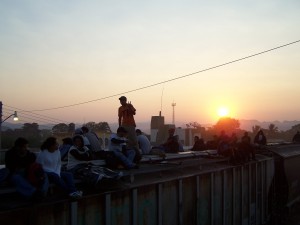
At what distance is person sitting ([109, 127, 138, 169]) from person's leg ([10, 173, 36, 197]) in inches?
117

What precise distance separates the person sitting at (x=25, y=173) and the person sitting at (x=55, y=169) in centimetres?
25

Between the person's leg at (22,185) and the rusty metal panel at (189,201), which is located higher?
the person's leg at (22,185)

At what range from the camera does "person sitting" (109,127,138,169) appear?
8094mm

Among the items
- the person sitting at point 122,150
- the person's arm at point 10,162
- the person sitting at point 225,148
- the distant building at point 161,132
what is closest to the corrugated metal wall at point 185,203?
the person sitting at point 225,148

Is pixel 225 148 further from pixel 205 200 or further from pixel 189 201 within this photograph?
pixel 189 201

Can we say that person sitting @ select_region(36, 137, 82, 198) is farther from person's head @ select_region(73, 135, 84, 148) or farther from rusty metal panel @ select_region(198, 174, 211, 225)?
rusty metal panel @ select_region(198, 174, 211, 225)

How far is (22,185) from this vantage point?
205 inches

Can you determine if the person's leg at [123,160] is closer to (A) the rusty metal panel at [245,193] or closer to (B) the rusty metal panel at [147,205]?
(B) the rusty metal panel at [147,205]

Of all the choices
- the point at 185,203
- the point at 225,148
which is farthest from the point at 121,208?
the point at 225,148

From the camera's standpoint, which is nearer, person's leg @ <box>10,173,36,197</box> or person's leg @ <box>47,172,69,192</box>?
person's leg @ <box>10,173,36,197</box>

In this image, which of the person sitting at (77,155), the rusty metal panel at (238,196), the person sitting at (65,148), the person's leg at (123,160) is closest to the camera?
the person sitting at (77,155)

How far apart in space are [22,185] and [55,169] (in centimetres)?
67

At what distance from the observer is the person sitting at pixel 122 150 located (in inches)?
319

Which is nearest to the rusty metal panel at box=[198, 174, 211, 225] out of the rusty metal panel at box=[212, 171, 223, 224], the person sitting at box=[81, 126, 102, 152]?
the rusty metal panel at box=[212, 171, 223, 224]
